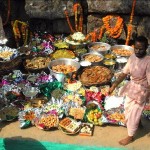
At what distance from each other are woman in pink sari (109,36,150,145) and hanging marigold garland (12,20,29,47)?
13.8ft

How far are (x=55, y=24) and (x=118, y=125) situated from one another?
4.24 m

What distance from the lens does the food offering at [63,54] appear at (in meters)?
7.33

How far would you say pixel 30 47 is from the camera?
7.67 m

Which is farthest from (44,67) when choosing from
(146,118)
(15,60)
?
(146,118)

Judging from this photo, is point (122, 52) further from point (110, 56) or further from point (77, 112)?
point (77, 112)

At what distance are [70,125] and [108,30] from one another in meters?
3.76

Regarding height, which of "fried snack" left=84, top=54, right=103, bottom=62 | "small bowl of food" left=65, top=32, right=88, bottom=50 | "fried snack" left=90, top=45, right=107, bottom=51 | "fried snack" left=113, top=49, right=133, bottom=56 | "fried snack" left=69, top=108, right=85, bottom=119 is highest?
"small bowl of food" left=65, top=32, right=88, bottom=50

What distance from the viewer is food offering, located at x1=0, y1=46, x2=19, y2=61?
666 cm

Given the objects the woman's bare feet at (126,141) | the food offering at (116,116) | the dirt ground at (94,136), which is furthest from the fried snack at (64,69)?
the woman's bare feet at (126,141)

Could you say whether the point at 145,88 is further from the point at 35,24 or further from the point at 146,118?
the point at 35,24

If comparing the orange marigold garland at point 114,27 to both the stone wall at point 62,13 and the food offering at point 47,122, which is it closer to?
the stone wall at point 62,13

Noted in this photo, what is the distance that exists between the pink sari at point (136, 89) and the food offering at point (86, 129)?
0.72 meters

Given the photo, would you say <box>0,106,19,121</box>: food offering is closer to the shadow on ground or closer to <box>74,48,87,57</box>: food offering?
the shadow on ground

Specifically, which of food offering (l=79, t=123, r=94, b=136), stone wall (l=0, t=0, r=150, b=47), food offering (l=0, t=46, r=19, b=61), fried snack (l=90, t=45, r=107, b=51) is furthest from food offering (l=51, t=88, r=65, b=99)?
stone wall (l=0, t=0, r=150, b=47)
